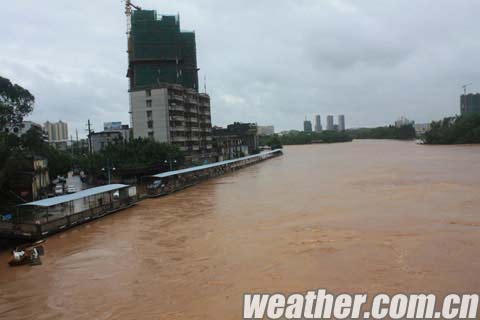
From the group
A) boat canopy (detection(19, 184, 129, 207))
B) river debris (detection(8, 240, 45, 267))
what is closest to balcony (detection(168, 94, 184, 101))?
boat canopy (detection(19, 184, 129, 207))

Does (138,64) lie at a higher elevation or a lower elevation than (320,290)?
higher

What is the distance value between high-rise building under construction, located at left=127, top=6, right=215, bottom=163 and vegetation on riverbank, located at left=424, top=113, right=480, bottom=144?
62.4 m

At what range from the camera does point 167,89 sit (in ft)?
168

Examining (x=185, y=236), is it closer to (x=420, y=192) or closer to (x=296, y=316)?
(x=296, y=316)

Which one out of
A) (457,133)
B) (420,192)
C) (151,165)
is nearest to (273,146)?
(457,133)

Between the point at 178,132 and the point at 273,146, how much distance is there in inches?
2703

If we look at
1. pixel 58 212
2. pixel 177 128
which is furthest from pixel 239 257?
pixel 177 128

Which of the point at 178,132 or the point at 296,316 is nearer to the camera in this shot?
the point at 296,316

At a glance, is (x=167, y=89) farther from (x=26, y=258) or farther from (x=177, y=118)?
(x=26, y=258)

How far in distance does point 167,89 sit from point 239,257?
1551 inches

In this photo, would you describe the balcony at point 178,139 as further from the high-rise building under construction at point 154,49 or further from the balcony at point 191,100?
the high-rise building under construction at point 154,49

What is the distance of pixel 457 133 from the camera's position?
98.4 metres

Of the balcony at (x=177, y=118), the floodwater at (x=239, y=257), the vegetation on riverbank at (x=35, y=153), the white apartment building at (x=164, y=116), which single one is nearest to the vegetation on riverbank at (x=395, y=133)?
the white apartment building at (x=164, y=116)

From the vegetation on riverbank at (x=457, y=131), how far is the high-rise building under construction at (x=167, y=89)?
62409 millimetres
